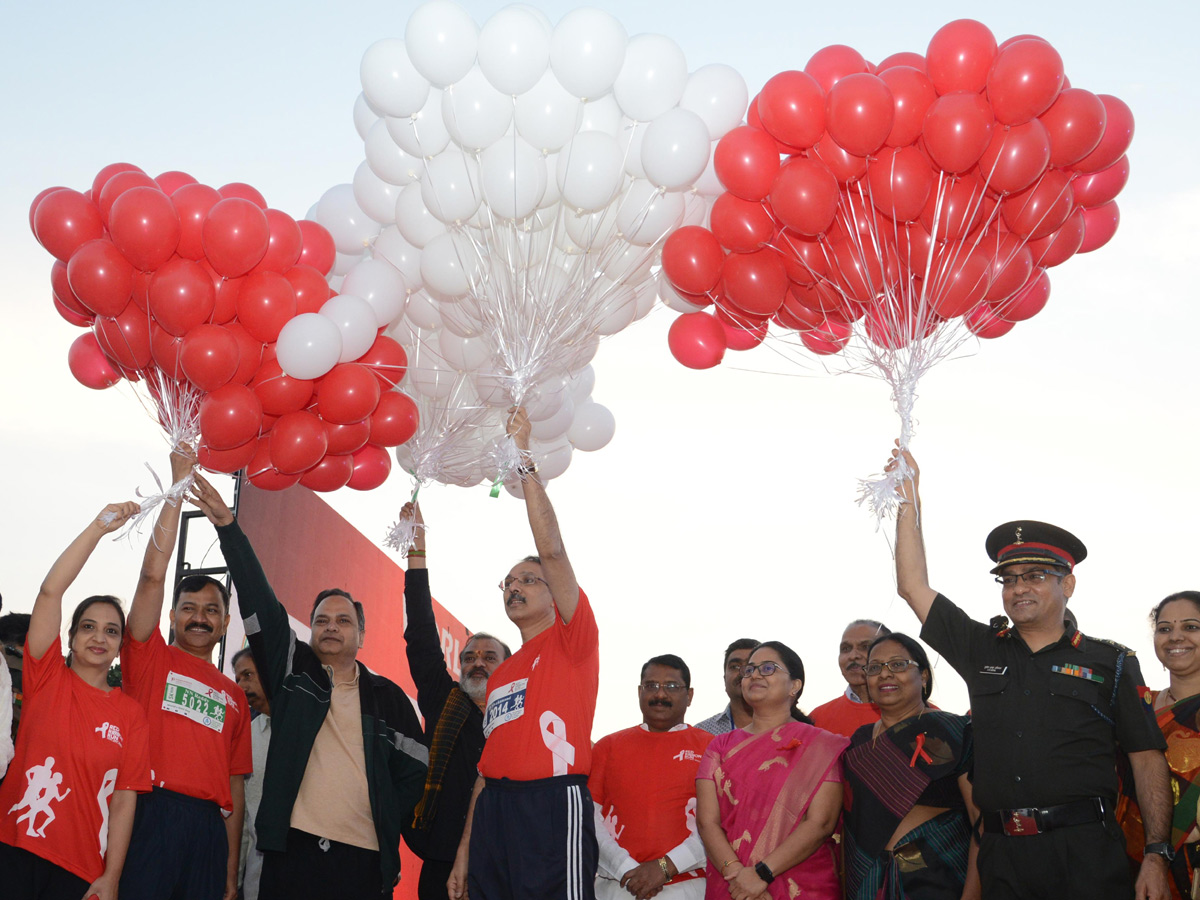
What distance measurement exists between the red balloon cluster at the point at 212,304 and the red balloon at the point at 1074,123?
7.57ft

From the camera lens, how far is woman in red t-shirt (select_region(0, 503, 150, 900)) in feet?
10.3

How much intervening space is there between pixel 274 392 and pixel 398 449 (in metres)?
0.98

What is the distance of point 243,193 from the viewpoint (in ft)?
12.8

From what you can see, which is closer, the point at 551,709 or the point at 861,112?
the point at 551,709

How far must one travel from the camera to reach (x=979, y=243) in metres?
3.75

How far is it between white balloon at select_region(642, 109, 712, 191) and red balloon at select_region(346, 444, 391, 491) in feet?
4.96

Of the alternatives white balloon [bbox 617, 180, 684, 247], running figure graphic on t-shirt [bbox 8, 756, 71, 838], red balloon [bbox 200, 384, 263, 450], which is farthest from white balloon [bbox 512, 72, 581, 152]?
running figure graphic on t-shirt [bbox 8, 756, 71, 838]

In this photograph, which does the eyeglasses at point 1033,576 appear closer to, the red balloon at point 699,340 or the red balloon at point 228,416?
the red balloon at point 699,340

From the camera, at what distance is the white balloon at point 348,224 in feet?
14.4

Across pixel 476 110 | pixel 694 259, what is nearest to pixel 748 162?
pixel 694 259

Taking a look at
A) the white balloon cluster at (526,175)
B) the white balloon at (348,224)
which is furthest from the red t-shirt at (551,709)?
the white balloon at (348,224)

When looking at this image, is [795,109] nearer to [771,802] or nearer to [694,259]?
[694,259]

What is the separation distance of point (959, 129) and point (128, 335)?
2.69m

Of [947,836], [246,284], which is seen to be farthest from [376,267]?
[947,836]
